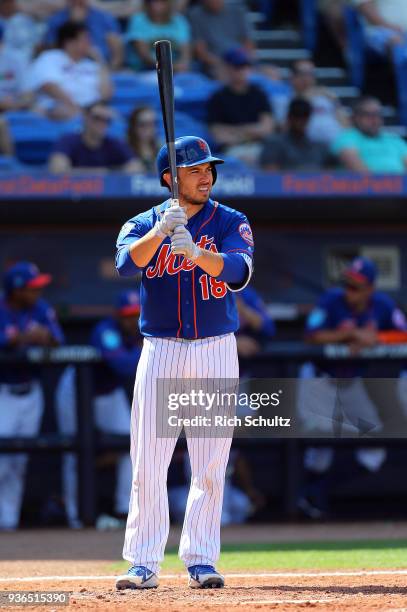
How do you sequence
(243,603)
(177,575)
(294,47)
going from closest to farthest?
(243,603), (177,575), (294,47)

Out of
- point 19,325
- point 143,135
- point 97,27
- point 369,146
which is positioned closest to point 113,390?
point 19,325

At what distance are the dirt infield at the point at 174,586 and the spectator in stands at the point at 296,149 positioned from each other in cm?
325

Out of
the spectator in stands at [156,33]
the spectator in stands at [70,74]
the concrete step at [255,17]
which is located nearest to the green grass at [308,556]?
the spectator in stands at [70,74]

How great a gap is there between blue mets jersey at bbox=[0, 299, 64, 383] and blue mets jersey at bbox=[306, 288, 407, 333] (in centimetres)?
181

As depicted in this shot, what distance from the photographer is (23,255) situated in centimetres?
859

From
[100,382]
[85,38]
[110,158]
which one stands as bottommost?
[100,382]

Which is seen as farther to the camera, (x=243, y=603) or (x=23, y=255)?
(x=23, y=255)

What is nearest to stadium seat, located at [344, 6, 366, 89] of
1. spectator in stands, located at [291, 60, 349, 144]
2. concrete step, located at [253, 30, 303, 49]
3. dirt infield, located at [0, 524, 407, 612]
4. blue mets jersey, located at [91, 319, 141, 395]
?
concrete step, located at [253, 30, 303, 49]

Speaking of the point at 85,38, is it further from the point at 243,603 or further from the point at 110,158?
the point at 243,603

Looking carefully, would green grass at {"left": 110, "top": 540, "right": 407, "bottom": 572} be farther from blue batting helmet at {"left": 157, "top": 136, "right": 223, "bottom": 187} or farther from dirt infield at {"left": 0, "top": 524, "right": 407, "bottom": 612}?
blue batting helmet at {"left": 157, "top": 136, "right": 223, "bottom": 187}

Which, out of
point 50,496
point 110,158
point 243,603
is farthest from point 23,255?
point 243,603

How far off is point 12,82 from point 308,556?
212 inches

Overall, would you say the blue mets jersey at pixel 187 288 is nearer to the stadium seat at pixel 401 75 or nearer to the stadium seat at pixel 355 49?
the stadium seat at pixel 401 75

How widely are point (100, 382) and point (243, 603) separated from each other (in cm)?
406
